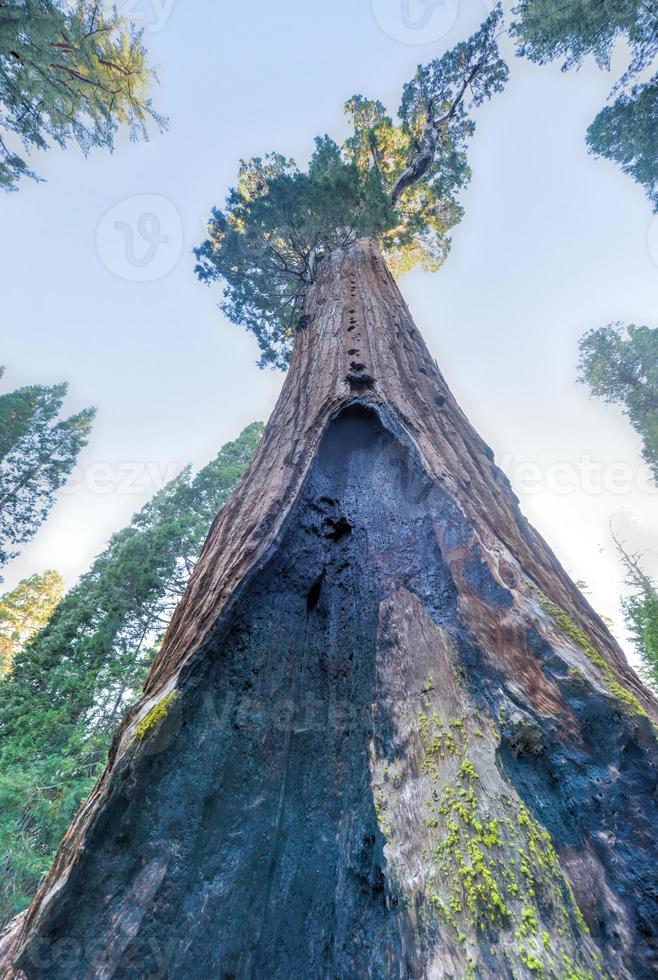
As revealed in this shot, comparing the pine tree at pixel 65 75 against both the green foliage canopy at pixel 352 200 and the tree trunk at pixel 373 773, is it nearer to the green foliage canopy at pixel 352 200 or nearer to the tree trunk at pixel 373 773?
the green foliage canopy at pixel 352 200

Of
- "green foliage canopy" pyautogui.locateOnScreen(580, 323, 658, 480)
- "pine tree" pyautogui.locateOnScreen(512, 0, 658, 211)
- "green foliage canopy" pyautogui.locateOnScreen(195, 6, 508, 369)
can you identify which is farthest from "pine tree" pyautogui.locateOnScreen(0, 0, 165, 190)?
"green foliage canopy" pyautogui.locateOnScreen(580, 323, 658, 480)

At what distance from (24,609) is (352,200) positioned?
21.1 meters

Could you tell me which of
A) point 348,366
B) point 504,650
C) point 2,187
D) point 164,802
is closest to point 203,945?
point 164,802

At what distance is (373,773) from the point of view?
160 centimetres

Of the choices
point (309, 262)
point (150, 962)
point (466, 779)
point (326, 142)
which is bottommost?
point (150, 962)

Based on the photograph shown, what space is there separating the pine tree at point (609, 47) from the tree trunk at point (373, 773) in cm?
895

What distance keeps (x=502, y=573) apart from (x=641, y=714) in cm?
60

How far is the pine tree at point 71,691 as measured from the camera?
5.81 metres

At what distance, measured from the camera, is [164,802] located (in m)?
1.39

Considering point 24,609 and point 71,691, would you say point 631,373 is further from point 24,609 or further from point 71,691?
point 24,609

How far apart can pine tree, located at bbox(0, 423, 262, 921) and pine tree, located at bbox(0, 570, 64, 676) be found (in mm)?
11783

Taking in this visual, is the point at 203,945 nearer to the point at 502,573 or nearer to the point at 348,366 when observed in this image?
the point at 502,573

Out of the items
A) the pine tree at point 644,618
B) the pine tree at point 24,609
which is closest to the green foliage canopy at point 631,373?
the pine tree at point 644,618

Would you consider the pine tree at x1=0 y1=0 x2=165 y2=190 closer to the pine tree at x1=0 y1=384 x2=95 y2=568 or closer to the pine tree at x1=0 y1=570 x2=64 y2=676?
the pine tree at x1=0 y1=384 x2=95 y2=568
